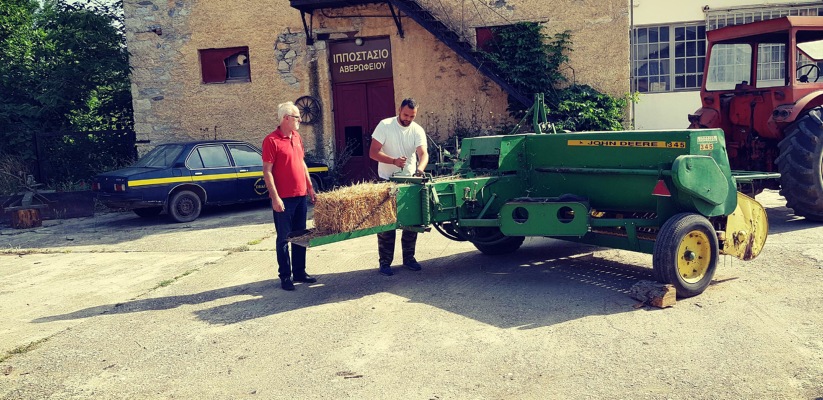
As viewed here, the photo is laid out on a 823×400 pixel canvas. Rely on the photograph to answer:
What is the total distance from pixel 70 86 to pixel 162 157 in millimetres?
5387

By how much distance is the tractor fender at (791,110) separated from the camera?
8281 millimetres

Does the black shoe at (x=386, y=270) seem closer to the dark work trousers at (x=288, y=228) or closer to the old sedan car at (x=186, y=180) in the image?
the dark work trousers at (x=288, y=228)

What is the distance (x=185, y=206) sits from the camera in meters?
11.9

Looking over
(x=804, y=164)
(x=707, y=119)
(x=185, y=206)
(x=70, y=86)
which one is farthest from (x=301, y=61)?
(x=804, y=164)

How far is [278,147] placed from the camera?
6457mm

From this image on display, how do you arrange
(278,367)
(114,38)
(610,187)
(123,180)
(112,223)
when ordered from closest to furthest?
(278,367) < (610,187) < (123,180) < (112,223) < (114,38)

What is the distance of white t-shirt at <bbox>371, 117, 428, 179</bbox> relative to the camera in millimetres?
7012

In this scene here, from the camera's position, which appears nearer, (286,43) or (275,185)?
(275,185)

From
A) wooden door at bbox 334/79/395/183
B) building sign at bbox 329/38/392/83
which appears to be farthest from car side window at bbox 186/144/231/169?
building sign at bbox 329/38/392/83

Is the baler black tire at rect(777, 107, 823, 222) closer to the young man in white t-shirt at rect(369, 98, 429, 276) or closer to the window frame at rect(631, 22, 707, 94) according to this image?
the young man in white t-shirt at rect(369, 98, 429, 276)

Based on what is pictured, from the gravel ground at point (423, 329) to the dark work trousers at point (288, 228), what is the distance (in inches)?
9.9

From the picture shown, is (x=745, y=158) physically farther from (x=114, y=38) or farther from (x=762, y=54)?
(x=114, y=38)

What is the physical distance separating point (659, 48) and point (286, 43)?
830cm

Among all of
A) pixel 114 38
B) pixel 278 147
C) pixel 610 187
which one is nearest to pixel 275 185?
pixel 278 147
